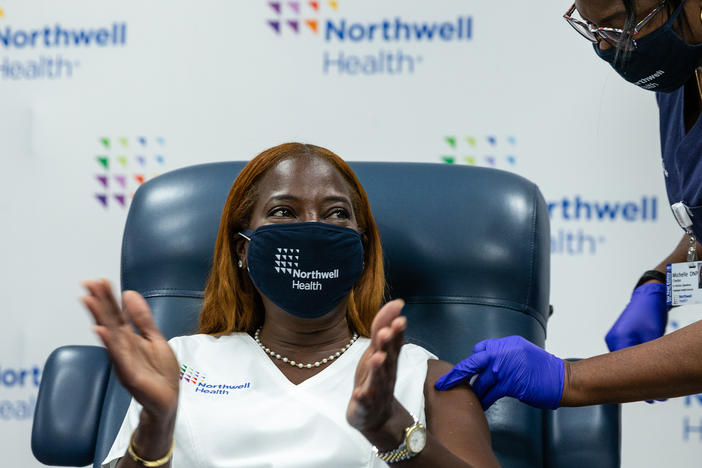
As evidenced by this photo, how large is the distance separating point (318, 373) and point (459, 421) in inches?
11.9

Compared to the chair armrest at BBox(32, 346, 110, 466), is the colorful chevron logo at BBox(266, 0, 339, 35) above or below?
above

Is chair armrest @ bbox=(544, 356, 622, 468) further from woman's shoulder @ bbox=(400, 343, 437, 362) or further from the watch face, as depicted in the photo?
the watch face

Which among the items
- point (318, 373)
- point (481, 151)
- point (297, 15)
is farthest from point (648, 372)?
point (297, 15)

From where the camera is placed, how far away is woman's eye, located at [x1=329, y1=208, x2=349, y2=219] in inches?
62.9

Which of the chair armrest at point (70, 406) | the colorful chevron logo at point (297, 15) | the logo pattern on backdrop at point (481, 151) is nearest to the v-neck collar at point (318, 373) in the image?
the chair armrest at point (70, 406)

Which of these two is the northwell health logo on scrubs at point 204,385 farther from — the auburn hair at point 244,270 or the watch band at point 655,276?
the watch band at point 655,276

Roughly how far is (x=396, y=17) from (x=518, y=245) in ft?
3.86

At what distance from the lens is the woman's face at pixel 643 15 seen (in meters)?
1.42

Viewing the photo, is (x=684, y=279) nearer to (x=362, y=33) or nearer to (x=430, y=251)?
(x=430, y=251)

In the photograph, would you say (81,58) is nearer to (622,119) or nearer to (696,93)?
(622,119)

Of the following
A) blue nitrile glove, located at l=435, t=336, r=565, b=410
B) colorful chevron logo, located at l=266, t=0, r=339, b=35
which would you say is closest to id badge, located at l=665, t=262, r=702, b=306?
blue nitrile glove, located at l=435, t=336, r=565, b=410

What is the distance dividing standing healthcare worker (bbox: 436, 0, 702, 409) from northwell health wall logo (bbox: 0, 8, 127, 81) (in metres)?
1.83

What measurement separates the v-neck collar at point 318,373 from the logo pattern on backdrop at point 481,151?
3.64ft

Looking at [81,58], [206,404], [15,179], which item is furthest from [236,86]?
[206,404]
